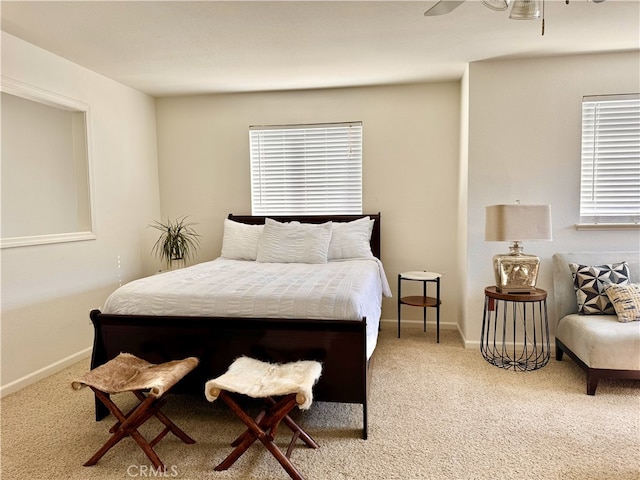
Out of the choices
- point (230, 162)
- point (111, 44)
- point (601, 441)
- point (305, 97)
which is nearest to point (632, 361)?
point (601, 441)

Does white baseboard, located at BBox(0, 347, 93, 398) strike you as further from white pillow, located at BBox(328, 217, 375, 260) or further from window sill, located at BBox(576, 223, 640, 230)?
window sill, located at BBox(576, 223, 640, 230)

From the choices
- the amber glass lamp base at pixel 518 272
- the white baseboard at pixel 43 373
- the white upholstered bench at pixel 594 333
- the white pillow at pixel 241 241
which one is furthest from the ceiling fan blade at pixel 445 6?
the white baseboard at pixel 43 373

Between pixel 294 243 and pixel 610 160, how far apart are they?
8.99 ft

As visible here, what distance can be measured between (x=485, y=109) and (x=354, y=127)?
1298 millimetres

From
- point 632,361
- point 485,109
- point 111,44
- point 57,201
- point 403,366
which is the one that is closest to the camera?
point 632,361

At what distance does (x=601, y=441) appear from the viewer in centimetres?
219

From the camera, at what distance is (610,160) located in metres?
3.45

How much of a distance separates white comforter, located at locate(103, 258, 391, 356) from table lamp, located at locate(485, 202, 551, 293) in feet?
3.36

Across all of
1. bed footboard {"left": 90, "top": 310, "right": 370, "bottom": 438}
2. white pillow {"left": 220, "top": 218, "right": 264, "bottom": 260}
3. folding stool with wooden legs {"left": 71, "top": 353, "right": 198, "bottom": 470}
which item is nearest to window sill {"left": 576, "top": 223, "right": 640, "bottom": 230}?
bed footboard {"left": 90, "top": 310, "right": 370, "bottom": 438}

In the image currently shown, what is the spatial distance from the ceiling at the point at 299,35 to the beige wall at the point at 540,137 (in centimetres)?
17

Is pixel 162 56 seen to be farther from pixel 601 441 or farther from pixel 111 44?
pixel 601 441

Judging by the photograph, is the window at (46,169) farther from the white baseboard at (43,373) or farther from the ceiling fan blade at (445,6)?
the ceiling fan blade at (445,6)

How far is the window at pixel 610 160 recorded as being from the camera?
3412 mm

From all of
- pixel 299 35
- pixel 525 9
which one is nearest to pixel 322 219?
pixel 299 35
